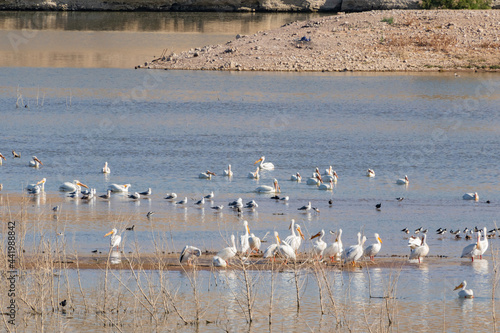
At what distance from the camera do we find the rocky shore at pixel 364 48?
61.0 metres

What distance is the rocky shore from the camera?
61000mm

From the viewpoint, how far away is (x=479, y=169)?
A: 96.4 feet

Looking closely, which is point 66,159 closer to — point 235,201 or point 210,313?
point 235,201

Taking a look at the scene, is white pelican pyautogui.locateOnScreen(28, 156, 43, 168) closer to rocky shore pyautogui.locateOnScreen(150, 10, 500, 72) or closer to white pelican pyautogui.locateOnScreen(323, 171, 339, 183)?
white pelican pyautogui.locateOnScreen(323, 171, 339, 183)

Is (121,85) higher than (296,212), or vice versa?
(121,85)

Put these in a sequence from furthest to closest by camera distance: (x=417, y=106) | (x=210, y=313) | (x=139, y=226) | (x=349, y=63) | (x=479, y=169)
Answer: (x=349, y=63)
(x=417, y=106)
(x=479, y=169)
(x=139, y=226)
(x=210, y=313)


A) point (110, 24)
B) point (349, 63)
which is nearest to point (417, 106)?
point (349, 63)

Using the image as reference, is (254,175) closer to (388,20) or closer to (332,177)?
(332,177)

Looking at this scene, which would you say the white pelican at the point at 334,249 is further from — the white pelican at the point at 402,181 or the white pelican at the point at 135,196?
the white pelican at the point at 402,181

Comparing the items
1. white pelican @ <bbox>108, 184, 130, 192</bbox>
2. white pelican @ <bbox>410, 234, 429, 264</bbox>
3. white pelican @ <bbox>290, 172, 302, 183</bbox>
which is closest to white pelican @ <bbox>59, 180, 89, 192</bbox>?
white pelican @ <bbox>108, 184, 130, 192</bbox>

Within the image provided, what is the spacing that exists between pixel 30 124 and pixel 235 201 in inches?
743

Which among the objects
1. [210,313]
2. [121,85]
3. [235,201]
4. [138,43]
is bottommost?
[210,313]

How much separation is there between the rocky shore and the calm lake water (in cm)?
261

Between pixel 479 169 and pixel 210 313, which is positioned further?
pixel 479 169
